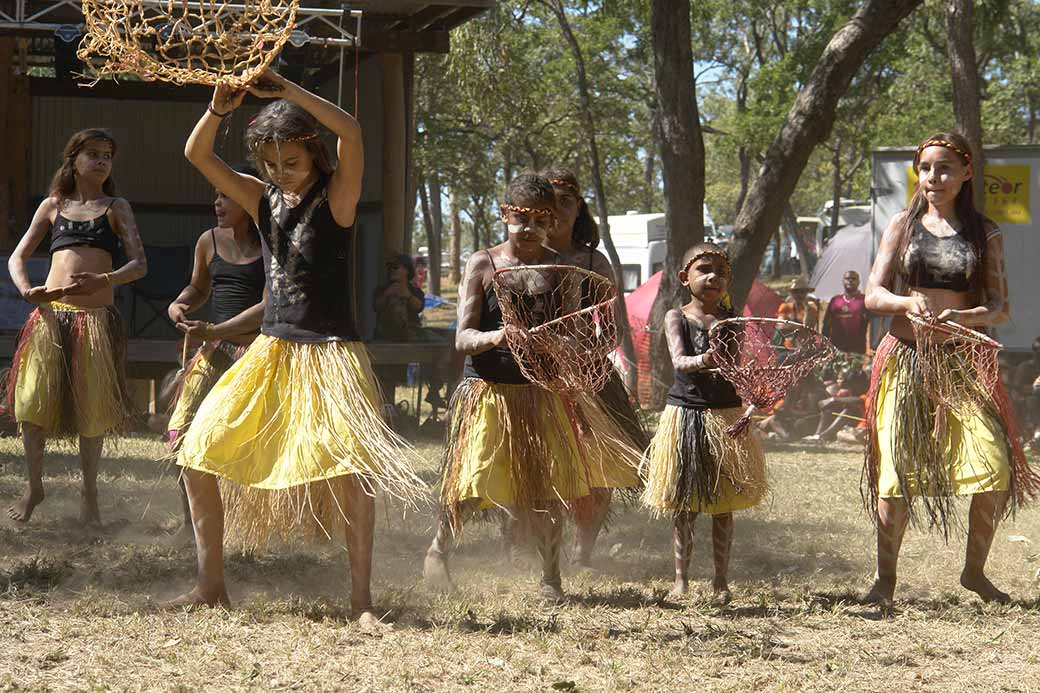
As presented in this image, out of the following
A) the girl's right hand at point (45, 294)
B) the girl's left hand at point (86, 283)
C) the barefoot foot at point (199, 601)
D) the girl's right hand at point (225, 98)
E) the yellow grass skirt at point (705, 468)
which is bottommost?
the barefoot foot at point (199, 601)

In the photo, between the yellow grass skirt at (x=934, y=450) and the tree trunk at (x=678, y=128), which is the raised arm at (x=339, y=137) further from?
the tree trunk at (x=678, y=128)

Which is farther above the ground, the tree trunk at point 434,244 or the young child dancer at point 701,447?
the tree trunk at point 434,244

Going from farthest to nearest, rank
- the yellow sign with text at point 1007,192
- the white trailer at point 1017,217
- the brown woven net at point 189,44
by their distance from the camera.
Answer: the yellow sign with text at point 1007,192
the white trailer at point 1017,217
the brown woven net at point 189,44

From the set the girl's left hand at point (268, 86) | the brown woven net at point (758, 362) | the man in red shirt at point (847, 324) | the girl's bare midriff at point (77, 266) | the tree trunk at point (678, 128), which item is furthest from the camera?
the man in red shirt at point (847, 324)

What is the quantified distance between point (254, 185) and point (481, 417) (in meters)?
1.20

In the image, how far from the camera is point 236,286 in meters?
5.80

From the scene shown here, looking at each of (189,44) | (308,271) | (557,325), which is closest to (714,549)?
(557,325)

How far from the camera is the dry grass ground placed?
13.2 feet

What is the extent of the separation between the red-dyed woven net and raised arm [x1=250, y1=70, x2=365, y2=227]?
6.92 feet

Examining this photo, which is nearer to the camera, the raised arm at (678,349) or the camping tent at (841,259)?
the raised arm at (678,349)

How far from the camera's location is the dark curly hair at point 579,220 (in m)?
5.82

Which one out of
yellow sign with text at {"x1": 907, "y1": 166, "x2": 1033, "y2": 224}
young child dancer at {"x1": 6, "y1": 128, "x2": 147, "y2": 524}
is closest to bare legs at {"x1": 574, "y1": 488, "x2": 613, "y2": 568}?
young child dancer at {"x1": 6, "y1": 128, "x2": 147, "y2": 524}

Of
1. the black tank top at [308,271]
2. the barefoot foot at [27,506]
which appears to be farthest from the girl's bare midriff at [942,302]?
the barefoot foot at [27,506]

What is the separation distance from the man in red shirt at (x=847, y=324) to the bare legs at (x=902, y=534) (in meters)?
9.20
